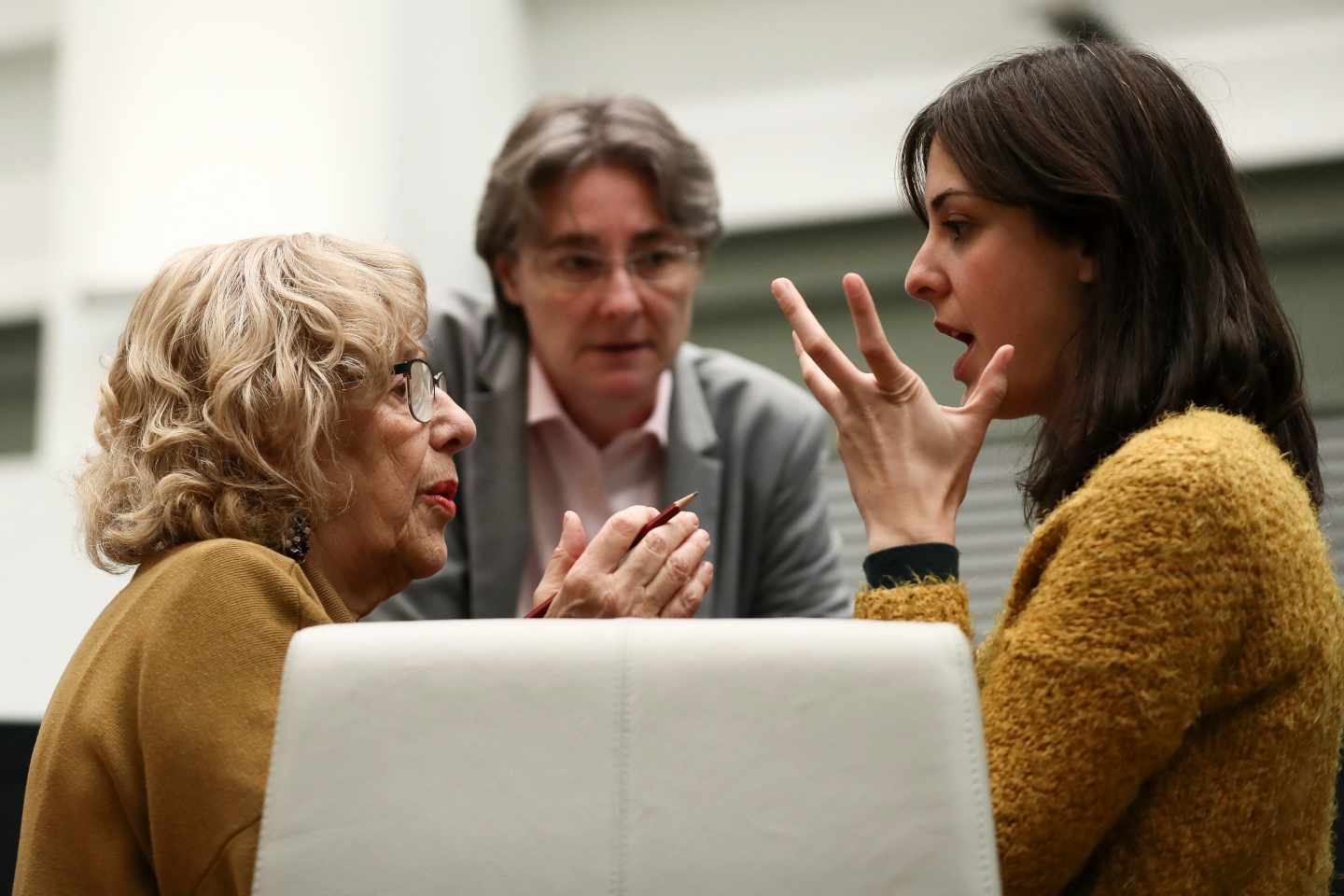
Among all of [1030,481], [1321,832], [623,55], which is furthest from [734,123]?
[1321,832]

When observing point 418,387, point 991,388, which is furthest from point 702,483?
point 991,388

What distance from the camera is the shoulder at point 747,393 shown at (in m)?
2.61

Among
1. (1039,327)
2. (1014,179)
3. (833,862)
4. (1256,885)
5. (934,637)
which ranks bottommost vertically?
(1256,885)

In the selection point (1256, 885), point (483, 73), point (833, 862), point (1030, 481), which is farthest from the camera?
point (483, 73)

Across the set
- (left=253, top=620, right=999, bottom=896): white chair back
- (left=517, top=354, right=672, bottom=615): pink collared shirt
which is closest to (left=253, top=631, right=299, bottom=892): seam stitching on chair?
(left=253, top=620, right=999, bottom=896): white chair back

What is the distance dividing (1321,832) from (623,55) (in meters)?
3.05

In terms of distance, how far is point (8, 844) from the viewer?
8.33 ft

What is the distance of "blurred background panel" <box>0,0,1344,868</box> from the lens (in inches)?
137

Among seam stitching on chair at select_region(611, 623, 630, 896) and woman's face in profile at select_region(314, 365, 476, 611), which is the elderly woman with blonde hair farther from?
seam stitching on chair at select_region(611, 623, 630, 896)

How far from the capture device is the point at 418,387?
1.60 meters

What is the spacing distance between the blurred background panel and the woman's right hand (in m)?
1.95

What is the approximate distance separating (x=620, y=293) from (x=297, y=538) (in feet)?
3.49

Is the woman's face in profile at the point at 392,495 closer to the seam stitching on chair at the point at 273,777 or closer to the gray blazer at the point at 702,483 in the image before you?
the seam stitching on chair at the point at 273,777

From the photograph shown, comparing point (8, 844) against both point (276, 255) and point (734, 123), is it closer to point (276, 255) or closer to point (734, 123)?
point (276, 255)
